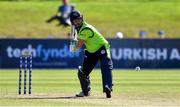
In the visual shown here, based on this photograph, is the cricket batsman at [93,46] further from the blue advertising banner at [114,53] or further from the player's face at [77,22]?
the blue advertising banner at [114,53]

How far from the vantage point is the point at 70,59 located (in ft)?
130

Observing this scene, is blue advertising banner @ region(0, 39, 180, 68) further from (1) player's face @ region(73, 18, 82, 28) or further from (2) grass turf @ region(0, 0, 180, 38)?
(1) player's face @ region(73, 18, 82, 28)

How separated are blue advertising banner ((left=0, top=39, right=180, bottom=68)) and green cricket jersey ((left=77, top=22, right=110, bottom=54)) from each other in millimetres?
19816

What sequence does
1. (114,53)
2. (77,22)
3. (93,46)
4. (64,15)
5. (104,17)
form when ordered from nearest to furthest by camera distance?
(77,22), (93,46), (114,53), (64,15), (104,17)

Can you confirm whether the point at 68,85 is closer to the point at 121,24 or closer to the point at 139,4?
the point at 121,24

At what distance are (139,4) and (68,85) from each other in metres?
46.4

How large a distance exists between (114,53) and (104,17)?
2647cm

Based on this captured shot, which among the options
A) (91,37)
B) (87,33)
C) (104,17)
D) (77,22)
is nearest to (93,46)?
(91,37)

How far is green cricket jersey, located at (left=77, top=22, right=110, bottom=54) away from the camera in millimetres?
19375

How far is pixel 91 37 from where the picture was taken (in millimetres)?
19406

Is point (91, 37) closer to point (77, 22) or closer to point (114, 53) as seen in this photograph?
point (77, 22)

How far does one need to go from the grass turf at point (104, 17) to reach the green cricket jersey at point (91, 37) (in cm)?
3804

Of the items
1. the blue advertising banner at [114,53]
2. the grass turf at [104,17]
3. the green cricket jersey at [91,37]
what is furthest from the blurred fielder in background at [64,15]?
the green cricket jersey at [91,37]

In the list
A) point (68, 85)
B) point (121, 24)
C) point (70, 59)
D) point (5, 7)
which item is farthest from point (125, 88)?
point (5, 7)
